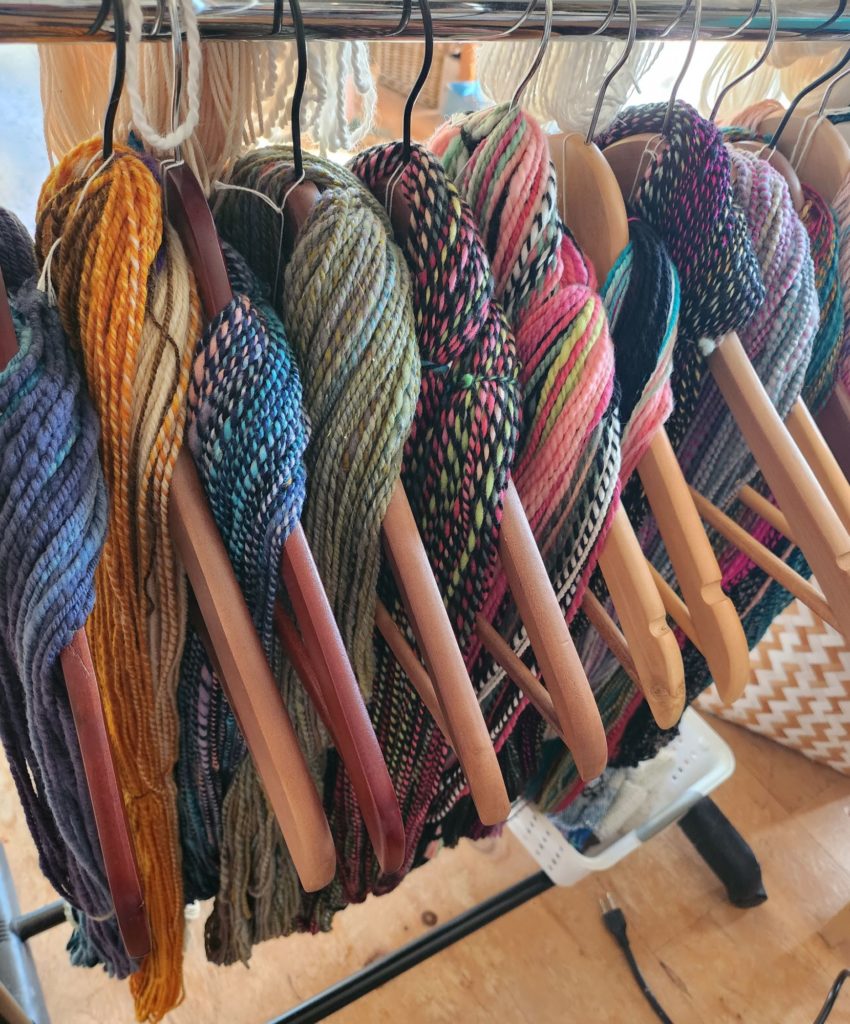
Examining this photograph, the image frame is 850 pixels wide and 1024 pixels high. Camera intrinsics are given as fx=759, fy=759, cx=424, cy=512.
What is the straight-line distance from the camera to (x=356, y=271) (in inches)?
15.8

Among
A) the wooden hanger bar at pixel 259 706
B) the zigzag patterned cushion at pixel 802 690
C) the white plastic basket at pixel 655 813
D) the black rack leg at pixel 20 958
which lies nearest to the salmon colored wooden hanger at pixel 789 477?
the wooden hanger bar at pixel 259 706

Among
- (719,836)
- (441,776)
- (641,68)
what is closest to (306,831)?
(441,776)

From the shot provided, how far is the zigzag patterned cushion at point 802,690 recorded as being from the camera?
1100 millimetres

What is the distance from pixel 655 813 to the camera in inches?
39.4

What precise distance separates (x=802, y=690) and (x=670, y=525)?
0.85m

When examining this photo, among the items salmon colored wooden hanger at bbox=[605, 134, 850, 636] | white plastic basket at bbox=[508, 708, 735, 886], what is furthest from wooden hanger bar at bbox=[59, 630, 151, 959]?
white plastic basket at bbox=[508, 708, 735, 886]

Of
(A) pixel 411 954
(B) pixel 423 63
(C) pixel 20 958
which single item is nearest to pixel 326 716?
(B) pixel 423 63

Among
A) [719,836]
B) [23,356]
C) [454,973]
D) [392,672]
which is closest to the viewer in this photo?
[23,356]

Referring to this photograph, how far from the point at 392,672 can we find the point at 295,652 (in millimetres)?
102

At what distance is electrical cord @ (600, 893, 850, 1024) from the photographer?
0.93m

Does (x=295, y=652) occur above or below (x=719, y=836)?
above

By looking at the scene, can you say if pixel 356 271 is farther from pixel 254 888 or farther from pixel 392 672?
pixel 254 888

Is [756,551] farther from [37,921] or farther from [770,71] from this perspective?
[37,921]

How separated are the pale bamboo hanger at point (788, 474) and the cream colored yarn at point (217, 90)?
21cm
